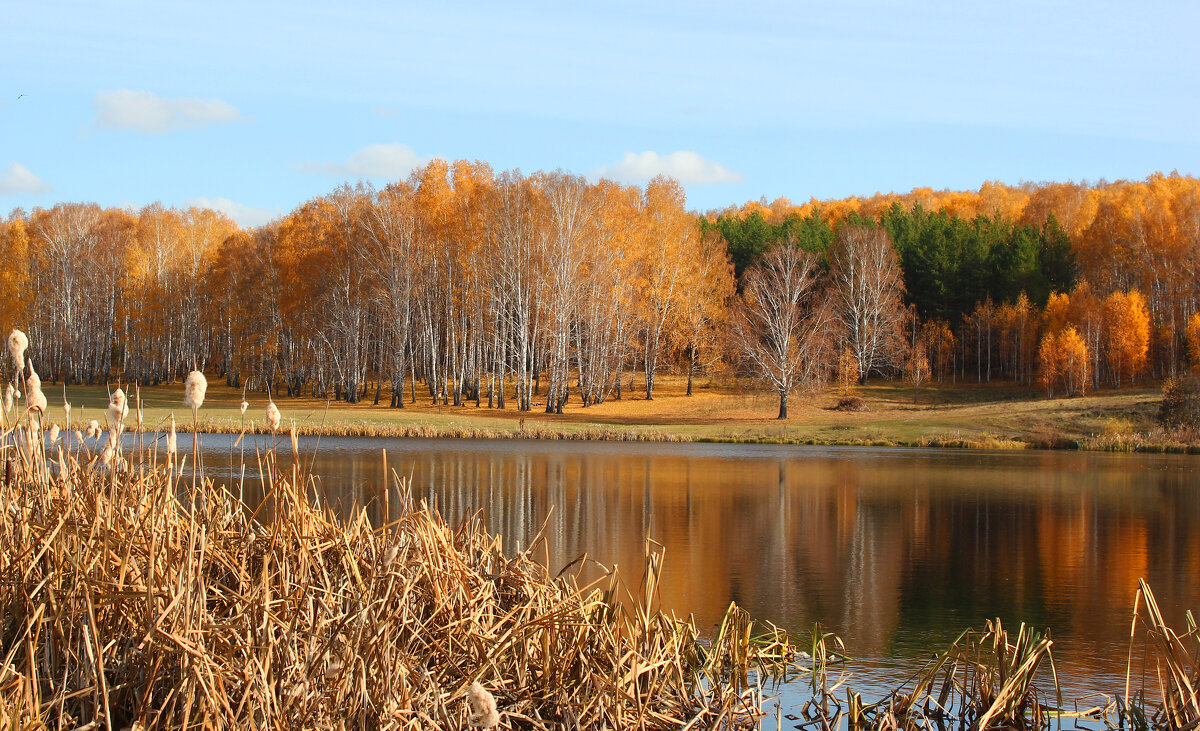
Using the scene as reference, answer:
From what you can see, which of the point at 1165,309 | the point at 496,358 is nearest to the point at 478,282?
the point at 496,358

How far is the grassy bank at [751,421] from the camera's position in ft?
116

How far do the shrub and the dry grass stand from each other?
3528 cm

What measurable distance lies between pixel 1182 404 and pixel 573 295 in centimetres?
2376

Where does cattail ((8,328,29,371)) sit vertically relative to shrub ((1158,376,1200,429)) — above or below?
above

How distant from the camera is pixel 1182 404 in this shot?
36.2 metres

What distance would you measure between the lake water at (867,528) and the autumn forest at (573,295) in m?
14.2

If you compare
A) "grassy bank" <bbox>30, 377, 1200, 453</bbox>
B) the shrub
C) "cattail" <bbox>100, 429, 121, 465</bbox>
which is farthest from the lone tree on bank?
"cattail" <bbox>100, 429, 121, 465</bbox>

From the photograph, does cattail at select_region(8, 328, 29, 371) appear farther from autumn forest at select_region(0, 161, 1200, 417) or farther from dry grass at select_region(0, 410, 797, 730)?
autumn forest at select_region(0, 161, 1200, 417)

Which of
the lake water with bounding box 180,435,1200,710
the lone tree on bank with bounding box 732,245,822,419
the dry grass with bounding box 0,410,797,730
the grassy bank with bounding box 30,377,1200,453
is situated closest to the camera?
the dry grass with bounding box 0,410,797,730

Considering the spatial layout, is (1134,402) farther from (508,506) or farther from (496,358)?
(508,506)

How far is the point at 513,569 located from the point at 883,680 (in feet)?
11.4

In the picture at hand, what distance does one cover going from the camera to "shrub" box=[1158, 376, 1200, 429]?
1404 inches

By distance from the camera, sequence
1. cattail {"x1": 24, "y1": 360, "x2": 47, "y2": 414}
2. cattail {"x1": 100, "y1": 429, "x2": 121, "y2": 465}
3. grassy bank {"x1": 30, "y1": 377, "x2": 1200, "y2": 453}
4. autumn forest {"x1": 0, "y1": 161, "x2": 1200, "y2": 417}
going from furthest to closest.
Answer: autumn forest {"x1": 0, "y1": 161, "x2": 1200, "y2": 417}
grassy bank {"x1": 30, "y1": 377, "x2": 1200, "y2": 453}
cattail {"x1": 100, "y1": 429, "x2": 121, "y2": 465}
cattail {"x1": 24, "y1": 360, "x2": 47, "y2": 414}

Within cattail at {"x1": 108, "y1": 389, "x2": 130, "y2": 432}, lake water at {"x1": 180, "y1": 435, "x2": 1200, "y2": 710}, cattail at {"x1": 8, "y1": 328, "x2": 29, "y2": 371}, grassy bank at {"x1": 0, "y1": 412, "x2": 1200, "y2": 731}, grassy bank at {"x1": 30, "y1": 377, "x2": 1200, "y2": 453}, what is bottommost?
lake water at {"x1": 180, "y1": 435, "x2": 1200, "y2": 710}
